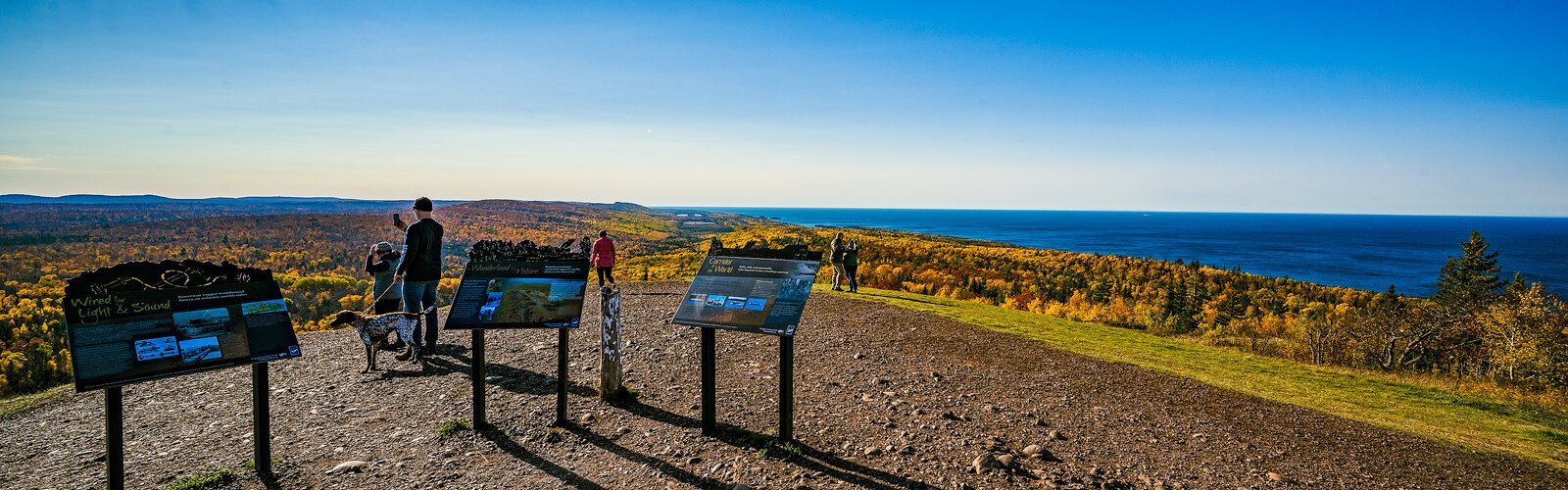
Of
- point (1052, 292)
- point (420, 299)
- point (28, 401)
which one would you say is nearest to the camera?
point (28, 401)

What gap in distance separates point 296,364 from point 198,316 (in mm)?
5015

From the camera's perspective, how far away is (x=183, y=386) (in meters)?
7.83

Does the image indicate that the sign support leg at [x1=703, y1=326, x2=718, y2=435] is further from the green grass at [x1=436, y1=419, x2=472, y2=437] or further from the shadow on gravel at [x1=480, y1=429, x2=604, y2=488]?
the green grass at [x1=436, y1=419, x2=472, y2=437]

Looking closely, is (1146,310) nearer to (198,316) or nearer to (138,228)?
(198,316)

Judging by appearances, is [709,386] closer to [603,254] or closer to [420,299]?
[420,299]

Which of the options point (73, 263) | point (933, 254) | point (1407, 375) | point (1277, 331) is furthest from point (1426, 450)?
point (73, 263)

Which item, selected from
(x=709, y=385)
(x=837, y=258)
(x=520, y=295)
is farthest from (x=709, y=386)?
(x=837, y=258)

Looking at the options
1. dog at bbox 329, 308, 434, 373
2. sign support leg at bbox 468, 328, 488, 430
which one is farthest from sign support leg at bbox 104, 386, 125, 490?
dog at bbox 329, 308, 434, 373

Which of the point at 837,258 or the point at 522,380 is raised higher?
the point at 837,258

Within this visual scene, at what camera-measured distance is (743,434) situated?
6.01 m

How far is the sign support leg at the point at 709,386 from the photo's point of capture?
227 inches

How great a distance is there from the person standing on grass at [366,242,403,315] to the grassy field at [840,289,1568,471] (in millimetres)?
10154

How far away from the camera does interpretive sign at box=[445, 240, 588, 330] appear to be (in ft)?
19.1

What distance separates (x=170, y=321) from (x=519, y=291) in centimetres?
243
